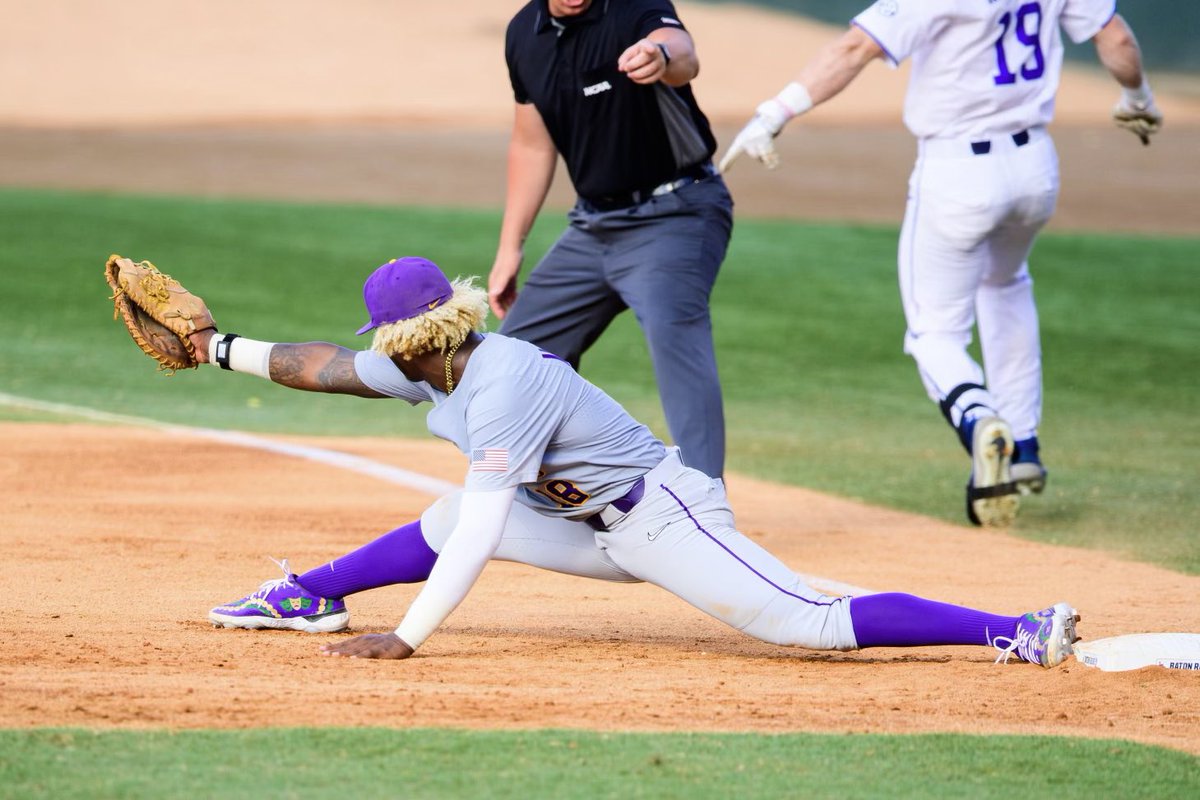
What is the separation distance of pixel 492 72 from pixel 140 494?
35.4m

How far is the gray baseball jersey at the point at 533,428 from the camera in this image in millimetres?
4520

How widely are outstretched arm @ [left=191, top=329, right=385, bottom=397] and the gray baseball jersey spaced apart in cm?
8

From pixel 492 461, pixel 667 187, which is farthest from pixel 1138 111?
pixel 492 461

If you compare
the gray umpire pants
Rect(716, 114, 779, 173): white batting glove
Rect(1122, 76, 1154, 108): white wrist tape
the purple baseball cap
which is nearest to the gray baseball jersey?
the purple baseball cap

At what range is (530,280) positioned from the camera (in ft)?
21.5

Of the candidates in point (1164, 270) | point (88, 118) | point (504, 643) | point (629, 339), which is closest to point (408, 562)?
point (504, 643)

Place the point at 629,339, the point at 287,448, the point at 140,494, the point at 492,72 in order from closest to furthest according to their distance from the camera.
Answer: the point at 140,494
the point at 287,448
the point at 629,339
the point at 492,72

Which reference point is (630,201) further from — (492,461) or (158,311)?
(492,461)

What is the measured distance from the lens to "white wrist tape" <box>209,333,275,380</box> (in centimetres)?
515

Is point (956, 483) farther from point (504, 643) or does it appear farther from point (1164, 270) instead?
point (1164, 270)

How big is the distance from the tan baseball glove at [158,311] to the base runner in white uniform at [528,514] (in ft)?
0.24

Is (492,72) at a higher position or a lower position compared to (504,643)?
higher

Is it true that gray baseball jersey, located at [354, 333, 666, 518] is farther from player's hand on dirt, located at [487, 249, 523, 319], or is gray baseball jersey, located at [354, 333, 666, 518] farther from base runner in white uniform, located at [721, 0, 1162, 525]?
base runner in white uniform, located at [721, 0, 1162, 525]

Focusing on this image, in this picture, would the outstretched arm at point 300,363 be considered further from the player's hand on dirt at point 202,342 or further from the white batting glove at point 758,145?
the white batting glove at point 758,145
